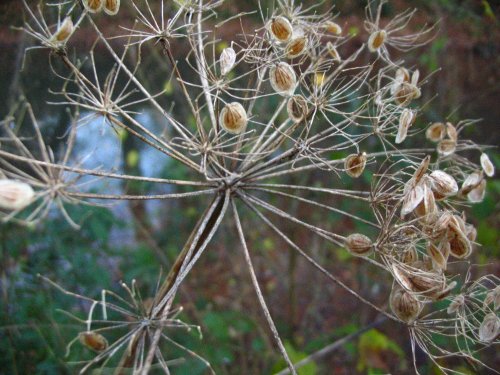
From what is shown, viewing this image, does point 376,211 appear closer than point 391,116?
Yes

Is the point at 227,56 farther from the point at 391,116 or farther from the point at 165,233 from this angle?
the point at 165,233

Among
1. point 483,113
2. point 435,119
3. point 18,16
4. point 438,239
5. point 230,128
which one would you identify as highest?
point 18,16

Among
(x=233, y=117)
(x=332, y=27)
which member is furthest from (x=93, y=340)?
(x=332, y=27)

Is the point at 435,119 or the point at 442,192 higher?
the point at 442,192

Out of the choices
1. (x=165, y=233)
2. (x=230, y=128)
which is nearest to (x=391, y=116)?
(x=230, y=128)

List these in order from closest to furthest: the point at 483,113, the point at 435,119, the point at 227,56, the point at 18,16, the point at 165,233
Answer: the point at 227,56, the point at 18,16, the point at 435,119, the point at 483,113, the point at 165,233

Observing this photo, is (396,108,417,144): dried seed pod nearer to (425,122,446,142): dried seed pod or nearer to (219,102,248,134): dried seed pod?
(425,122,446,142): dried seed pod

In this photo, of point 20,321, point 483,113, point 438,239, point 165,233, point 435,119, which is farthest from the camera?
point 165,233
